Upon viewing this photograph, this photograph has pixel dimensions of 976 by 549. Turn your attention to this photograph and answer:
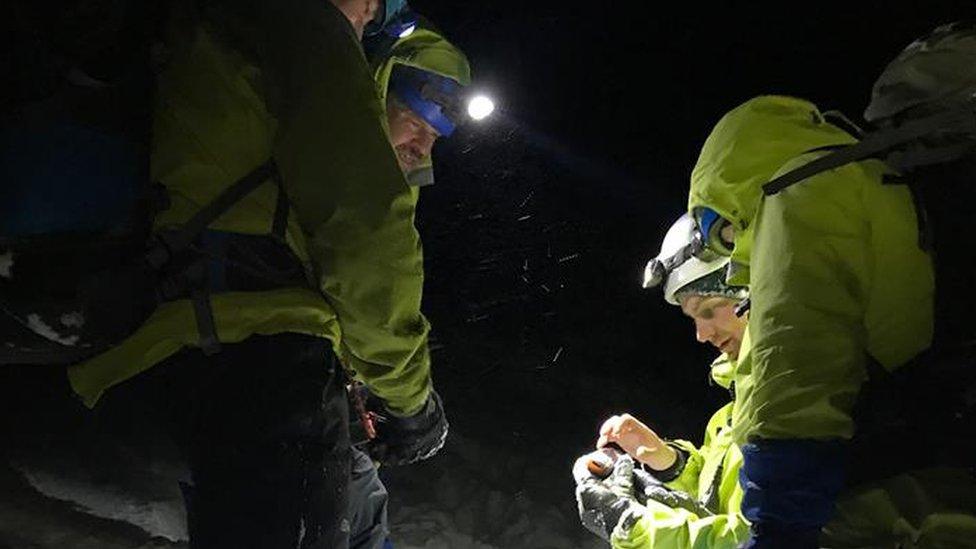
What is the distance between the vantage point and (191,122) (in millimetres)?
1918

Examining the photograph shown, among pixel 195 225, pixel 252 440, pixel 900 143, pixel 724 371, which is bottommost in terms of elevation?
pixel 724 371

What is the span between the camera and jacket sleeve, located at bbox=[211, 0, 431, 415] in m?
1.94

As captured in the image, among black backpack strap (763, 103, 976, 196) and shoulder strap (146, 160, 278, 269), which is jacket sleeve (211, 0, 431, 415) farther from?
black backpack strap (763, 103, 976, 196)

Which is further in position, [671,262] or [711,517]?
[671,262]

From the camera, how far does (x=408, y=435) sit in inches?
99.5

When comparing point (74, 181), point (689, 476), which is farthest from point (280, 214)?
point (689, 476)

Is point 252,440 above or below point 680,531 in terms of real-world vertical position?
above

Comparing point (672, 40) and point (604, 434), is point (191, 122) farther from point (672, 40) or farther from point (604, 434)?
point (672, 40)

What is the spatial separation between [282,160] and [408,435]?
979mm

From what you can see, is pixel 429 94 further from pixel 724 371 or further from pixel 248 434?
pixel 248 434

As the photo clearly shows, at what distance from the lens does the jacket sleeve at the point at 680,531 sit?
112 inches

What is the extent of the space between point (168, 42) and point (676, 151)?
1981 cm

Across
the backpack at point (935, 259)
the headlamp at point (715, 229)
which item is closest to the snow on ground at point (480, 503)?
the headlamp at point (715, 229)

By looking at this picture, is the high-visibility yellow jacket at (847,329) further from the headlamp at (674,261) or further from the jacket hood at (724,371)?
the jacket hood at (724,371)
